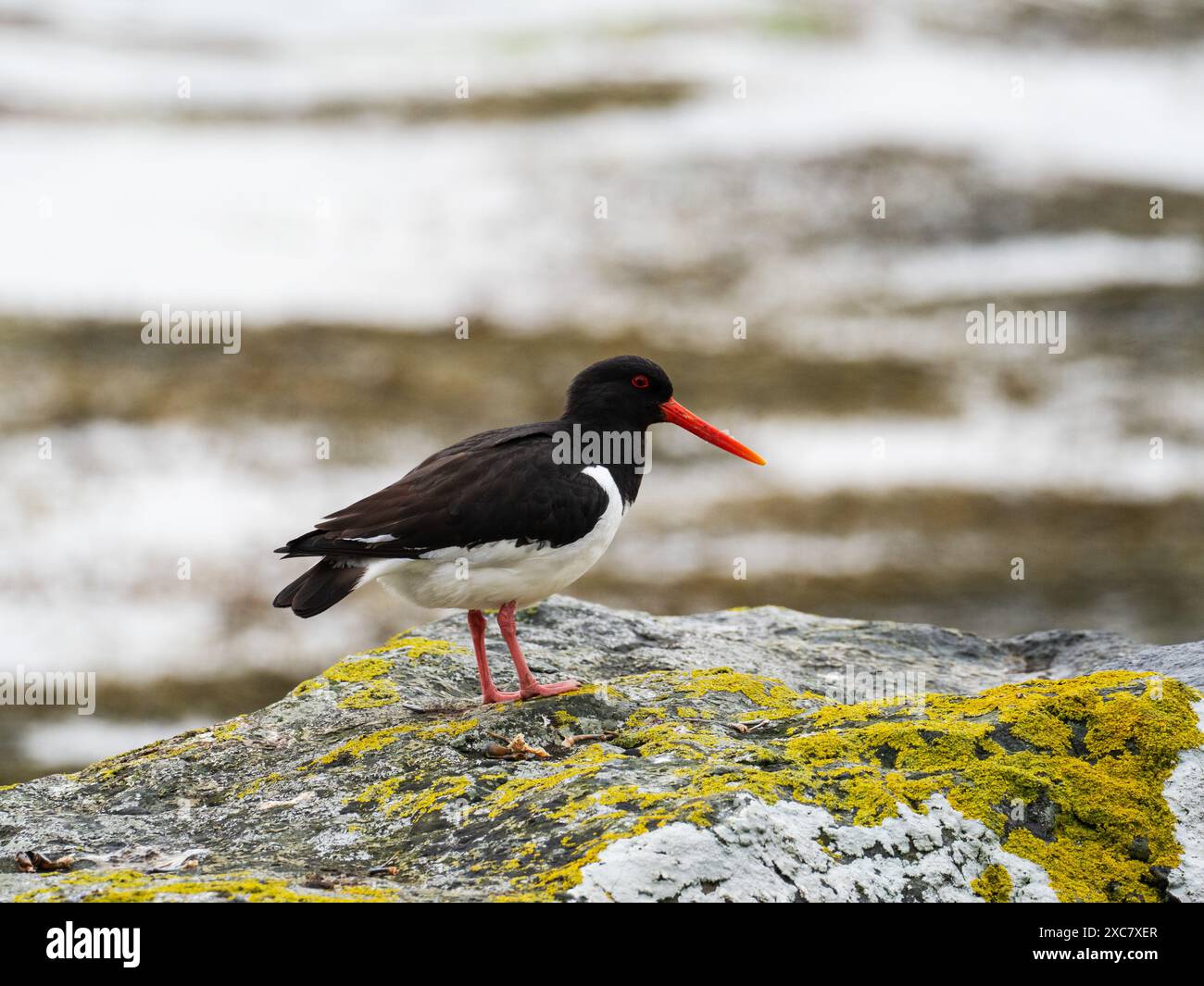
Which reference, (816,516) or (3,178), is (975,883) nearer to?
(816,516)

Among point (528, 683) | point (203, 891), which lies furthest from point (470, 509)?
point (203, 891)

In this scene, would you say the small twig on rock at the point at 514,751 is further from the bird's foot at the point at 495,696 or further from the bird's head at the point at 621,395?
the bird's head at the point at 621,395

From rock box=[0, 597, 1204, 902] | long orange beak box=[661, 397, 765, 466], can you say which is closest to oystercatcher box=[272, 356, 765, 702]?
rock box=[0, 597, 1204, 902]

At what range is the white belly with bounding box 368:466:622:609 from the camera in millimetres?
7031

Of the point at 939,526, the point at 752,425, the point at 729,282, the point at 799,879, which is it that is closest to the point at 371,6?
the point at 729,282

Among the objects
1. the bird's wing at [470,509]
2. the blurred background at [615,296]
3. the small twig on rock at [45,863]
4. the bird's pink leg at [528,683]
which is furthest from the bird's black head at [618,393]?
the blurred background at [615,296]

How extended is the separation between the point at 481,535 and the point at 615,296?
2398 centimetres

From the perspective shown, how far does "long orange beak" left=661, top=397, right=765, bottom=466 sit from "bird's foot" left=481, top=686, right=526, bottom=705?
250cm

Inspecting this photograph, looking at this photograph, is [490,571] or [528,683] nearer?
[528,683]

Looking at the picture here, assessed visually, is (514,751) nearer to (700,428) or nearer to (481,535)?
(481,535)

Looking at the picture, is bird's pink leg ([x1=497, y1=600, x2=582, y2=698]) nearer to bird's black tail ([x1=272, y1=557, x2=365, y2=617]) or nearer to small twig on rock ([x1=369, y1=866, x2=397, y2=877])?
bird's black tail ([x1=272, y1=557, x2=365, y2=617])

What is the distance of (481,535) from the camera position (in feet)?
23.0

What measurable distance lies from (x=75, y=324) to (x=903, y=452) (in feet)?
58.1
